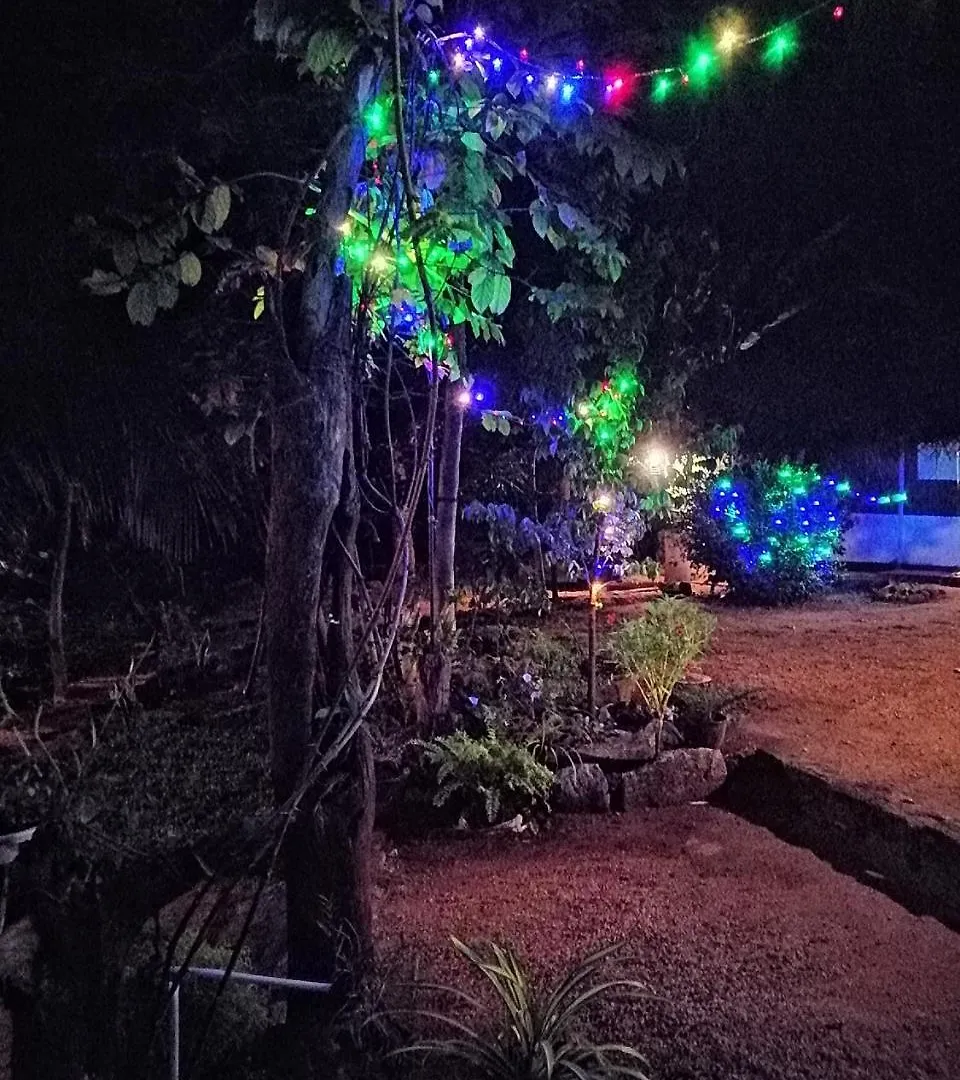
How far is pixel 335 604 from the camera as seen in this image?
10.4ft

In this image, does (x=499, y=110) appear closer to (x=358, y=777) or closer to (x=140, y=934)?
(x=358, y=777)

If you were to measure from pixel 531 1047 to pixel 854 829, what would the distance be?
9.96ft

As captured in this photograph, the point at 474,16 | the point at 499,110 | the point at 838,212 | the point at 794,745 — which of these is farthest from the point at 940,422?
the point at 499,110

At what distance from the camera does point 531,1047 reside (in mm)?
2945

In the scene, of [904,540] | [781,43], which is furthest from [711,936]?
[904,540]

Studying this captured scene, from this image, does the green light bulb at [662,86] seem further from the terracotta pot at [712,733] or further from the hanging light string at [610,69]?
the terracotta pot at [712,733]

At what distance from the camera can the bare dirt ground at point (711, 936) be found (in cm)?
340

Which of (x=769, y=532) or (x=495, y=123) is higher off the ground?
(x=495, y=123)

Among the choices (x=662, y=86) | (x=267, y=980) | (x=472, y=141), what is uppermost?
(x=662, y=86)

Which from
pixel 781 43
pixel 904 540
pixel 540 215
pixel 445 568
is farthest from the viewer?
pixel 904 540

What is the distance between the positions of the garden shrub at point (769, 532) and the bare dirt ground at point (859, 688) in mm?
571

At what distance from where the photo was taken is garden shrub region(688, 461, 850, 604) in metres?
13.3

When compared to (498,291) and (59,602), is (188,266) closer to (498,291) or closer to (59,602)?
(498,291)

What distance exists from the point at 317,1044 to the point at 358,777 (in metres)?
0.81
